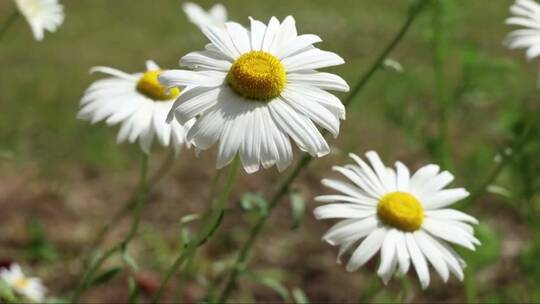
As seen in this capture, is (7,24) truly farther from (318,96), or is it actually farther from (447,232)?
(447,232)

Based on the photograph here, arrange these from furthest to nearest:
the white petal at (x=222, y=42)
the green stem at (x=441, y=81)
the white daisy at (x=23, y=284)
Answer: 1. the green stem at (x=441, y=81)
2. the white daisy at (x=23, y=284)
3. the white petal at (x=222, y=42)

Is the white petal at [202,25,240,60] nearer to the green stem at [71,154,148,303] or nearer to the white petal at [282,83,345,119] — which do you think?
the white petal at [282,83,345,119]

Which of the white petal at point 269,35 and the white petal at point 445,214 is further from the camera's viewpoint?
the white petal at point 445,214

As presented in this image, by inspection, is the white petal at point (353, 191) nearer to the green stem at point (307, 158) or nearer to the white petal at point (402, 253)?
the white petal at point (402, 253)

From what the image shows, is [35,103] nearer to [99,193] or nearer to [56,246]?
[99,193]

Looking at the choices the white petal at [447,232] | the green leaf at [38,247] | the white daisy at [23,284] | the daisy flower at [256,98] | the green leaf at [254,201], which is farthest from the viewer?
the green leaf at [38,247]

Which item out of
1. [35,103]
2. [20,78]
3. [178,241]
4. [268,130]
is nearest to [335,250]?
[178,241]

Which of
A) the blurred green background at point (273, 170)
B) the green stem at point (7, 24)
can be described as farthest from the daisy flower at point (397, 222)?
the green stem at point (7, 24)

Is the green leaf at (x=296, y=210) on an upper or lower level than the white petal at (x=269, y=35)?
lower
